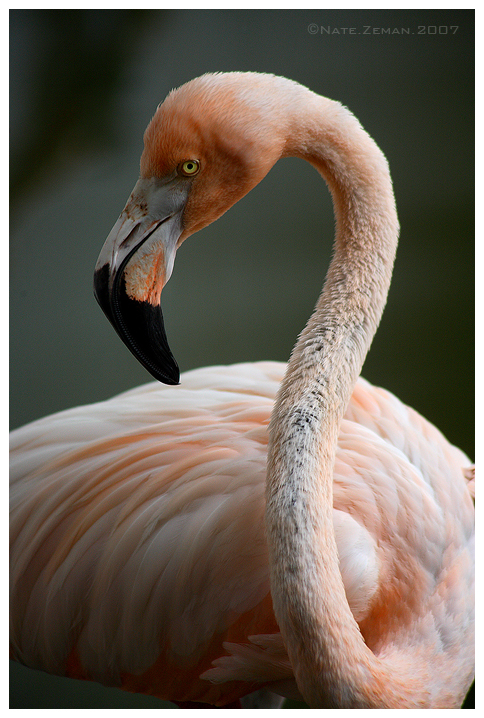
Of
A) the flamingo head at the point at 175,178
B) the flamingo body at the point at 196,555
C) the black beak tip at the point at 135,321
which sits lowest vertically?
the flamingo body at the point at 196,555

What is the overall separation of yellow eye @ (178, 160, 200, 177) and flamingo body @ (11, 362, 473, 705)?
53cm

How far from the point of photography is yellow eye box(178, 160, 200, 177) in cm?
86

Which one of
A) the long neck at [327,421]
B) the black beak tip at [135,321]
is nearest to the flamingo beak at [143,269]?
the black beak tip at [135,321]

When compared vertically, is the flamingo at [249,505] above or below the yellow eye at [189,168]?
below

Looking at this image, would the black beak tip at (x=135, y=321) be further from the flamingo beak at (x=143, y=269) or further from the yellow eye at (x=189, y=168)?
the yellow eye at (x=189, y=168)

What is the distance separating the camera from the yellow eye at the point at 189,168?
858 millimetres

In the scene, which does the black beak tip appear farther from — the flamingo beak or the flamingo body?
the flamingo body

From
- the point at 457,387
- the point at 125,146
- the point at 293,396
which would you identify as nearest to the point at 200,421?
the point at 293,396

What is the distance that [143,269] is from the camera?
859mm

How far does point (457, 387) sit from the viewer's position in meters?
1.54

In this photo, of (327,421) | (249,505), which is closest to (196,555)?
(249,505)

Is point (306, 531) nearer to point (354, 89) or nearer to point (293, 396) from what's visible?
point (293, 396)

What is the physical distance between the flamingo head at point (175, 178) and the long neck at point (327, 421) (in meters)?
0.08

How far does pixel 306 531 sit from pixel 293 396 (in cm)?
22
